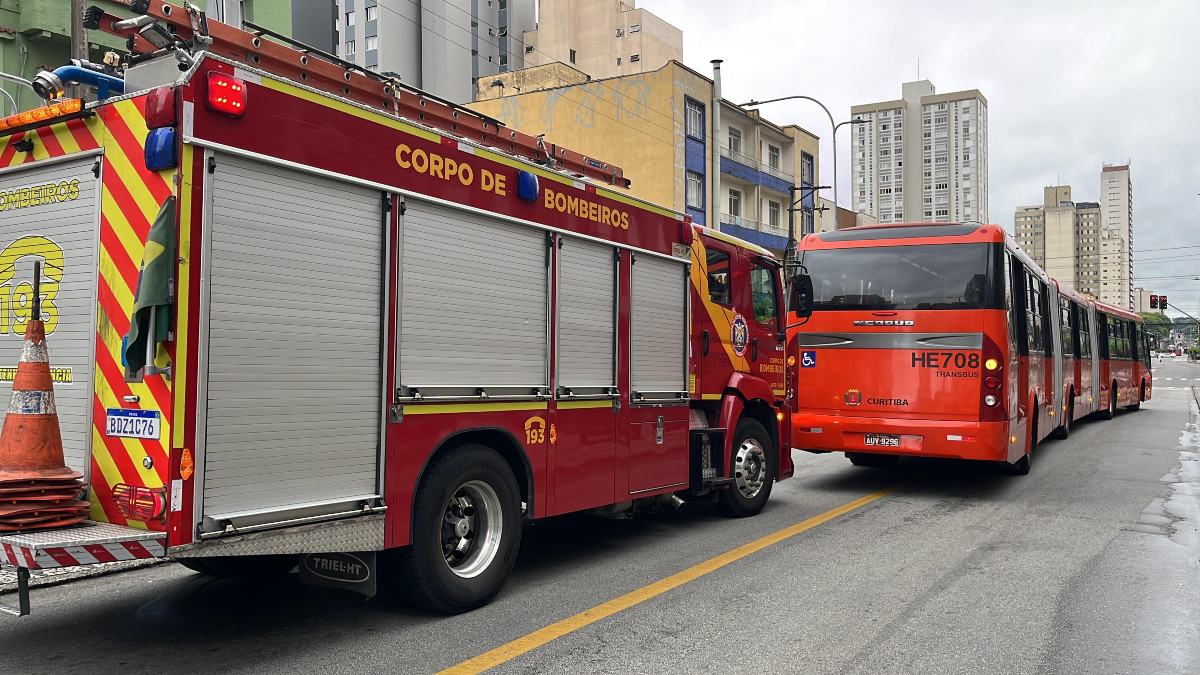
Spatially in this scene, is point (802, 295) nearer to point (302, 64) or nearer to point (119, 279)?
point (302, 64)

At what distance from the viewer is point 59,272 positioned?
4.56 m

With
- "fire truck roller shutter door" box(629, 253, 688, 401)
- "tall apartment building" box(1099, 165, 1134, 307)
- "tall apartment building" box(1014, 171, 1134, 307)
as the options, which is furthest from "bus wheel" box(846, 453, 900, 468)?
"tall apartment building" box(1014, 171, 1134, 307)

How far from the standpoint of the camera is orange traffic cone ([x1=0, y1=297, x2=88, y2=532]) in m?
4.05

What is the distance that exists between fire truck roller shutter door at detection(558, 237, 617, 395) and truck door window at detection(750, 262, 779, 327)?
2.61 meters

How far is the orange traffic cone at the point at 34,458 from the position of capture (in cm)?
405

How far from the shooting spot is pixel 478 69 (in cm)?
6425

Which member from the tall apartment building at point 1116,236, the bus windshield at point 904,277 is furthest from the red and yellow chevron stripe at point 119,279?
the tall apartment building at point 1116,236

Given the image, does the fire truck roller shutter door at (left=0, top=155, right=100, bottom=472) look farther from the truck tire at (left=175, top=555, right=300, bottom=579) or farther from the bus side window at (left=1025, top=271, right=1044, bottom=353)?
the bus side window at (left=1025, top=271, right=1044, bottom=353)

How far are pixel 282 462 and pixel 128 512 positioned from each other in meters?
0.71

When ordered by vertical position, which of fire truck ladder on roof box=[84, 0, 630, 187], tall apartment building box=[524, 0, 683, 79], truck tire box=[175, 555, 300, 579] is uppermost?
tall apartment building box=[524, 0, 683, 79]

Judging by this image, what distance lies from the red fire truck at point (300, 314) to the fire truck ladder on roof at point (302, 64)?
2 centimetres

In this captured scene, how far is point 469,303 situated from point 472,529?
1.41 m

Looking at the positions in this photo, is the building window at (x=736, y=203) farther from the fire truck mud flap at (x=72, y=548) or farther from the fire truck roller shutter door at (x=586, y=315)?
the fire truck mud flap at (x=72, y=548)

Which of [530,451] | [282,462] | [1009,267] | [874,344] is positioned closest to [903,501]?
Answer: [874,344]
